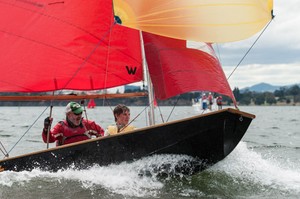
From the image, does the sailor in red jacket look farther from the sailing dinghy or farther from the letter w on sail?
the letter w on sail

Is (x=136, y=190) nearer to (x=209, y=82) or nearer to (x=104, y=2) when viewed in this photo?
(x=209, y=82)

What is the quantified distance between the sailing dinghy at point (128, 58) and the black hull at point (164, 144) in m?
0.01

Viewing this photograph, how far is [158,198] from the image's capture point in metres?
6.64

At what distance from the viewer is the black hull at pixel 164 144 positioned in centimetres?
652

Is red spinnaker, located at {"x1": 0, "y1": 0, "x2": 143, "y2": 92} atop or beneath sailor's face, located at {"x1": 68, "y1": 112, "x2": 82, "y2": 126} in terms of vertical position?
atop

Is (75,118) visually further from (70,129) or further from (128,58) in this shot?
(128,58)

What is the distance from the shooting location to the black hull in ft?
21.4

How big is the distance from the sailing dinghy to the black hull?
14 millimetres

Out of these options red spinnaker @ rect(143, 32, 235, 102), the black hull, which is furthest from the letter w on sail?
the black hull

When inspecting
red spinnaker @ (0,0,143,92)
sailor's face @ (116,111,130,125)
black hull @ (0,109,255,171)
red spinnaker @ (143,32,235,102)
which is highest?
red spinnaker @ (0,0,143,92)

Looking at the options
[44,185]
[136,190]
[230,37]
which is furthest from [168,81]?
[44,185]

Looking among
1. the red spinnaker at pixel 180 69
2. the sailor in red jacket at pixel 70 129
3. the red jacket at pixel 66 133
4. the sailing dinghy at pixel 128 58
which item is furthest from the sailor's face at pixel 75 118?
the red spinnaker at pixel 180 69

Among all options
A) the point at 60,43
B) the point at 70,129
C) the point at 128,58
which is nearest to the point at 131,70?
the point at 128,58

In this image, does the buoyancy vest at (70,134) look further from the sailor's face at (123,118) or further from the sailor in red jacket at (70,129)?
the sailor's face at (123,118)
